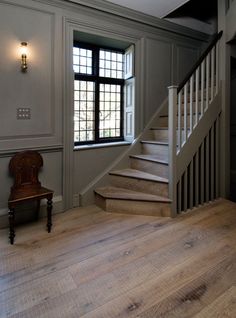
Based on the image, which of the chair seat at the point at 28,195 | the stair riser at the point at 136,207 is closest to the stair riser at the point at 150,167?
the stair riser at the point at 136,207

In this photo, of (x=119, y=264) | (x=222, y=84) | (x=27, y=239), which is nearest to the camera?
(x=119, y=264)

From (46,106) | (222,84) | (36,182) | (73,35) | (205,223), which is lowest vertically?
(205,223)

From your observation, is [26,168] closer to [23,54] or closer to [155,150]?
[23,54]

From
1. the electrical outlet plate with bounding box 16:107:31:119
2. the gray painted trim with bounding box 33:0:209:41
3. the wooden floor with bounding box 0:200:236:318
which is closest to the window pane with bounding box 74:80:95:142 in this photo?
the electrical outlet plate with bounding box 16:107:31:119

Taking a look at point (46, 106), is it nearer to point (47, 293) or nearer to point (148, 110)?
point (148, 110)

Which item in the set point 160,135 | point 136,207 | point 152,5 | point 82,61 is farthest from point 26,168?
point 152,5

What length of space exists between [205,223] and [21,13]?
10.4 feet

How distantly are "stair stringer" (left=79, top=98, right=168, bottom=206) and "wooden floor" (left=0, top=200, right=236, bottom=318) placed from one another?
50 cm

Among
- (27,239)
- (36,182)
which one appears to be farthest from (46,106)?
(27,239)

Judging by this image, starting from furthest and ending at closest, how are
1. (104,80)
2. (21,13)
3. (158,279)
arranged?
(104,80)
(21,13)
(158,279)

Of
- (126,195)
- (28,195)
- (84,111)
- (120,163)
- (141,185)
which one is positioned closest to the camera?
(28,195)

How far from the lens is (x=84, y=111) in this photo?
3.77 m

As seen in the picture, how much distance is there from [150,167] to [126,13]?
222 cm

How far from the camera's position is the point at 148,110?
4125 mm
